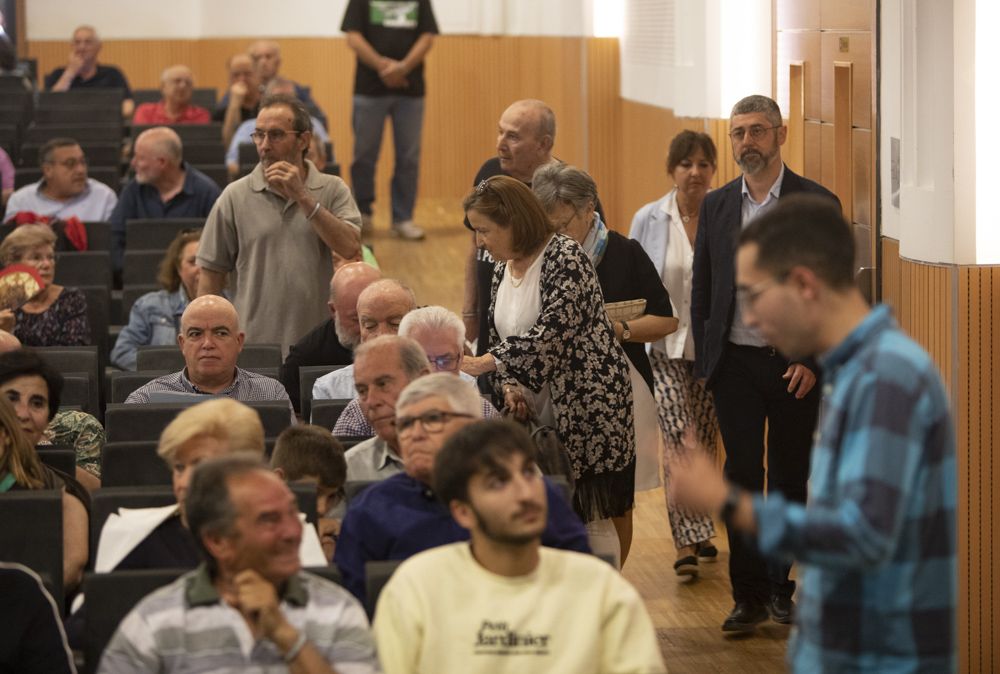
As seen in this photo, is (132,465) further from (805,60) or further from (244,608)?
(805,60)

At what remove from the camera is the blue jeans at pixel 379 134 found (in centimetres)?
1153

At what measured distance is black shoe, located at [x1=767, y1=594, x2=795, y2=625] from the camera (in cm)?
481

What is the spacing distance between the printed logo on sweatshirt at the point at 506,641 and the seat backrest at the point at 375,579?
0.33 m

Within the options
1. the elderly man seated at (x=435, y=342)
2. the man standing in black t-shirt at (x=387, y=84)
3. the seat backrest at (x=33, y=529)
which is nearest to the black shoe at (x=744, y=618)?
the elderly man seated at (x=435, y=342)

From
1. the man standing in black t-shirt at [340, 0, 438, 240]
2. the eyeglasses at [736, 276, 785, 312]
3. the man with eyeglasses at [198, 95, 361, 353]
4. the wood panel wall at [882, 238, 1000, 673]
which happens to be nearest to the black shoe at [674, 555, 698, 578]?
the wood panel wall at [882, 238, 1000, 673]

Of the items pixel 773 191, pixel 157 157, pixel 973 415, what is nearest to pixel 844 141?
pixel 773 191

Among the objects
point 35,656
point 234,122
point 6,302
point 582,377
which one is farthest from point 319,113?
point 35,656

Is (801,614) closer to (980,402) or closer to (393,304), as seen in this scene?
(980,402)

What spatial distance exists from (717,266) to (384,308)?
1.01 meters

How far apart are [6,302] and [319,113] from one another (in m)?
5.67

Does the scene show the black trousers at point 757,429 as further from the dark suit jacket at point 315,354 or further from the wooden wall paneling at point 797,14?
the wooden wall paneling at point 797,14

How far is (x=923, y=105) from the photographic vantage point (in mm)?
4320

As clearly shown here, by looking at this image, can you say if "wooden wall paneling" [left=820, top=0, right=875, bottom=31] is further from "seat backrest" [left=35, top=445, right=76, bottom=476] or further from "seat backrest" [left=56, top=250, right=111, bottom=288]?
"seat backrest" [left=56, top=250, right=111, bottom=288]

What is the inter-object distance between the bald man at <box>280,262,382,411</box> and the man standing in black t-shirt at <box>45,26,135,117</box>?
8.08 meters
